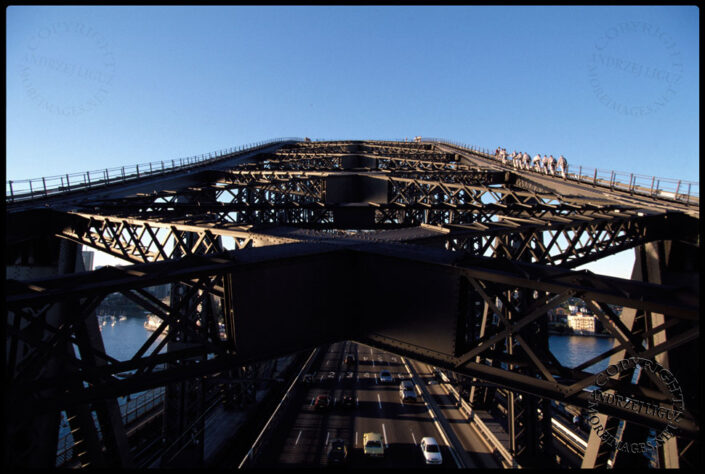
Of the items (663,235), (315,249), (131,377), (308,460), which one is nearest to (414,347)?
(315,249)

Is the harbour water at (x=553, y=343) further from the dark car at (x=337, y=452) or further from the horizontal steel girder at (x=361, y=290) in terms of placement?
the horizontal steel girder at (x=361, y=290)

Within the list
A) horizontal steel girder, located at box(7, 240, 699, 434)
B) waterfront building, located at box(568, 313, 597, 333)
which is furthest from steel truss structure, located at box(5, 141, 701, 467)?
waterfront building, located at box(568, 313, 597, 333)

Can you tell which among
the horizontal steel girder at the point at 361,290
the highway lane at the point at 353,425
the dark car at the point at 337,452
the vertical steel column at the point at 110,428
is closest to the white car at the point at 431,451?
the highway lane at the point at 353,425

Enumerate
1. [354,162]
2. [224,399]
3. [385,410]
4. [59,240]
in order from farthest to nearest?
[354,162], [385,410], [224,399], [59,240]

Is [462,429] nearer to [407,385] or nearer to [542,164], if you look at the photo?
[407,385]

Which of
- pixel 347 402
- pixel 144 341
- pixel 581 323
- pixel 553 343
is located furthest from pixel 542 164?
pixel 581 323

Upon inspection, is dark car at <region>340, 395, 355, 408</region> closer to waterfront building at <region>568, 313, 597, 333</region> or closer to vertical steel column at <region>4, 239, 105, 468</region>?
vertical steel column at <region>4, 239, 105, 468</region>

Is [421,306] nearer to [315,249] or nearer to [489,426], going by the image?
[315,249]
